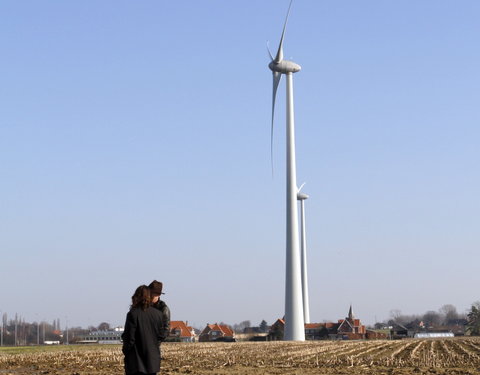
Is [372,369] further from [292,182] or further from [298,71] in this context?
[298,71]

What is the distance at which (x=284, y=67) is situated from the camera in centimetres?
9206

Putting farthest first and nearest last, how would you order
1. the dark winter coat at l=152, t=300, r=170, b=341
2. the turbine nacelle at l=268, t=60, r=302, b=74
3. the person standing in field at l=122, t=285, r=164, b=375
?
the turbine nacelle at l=268, t=60, r=302, b=74 < the dark winter coat at l=152, t=300, r=170, b=341 < the person standing in field at l=122, t=285, r=164, b=375

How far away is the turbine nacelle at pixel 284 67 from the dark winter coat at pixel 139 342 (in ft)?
275

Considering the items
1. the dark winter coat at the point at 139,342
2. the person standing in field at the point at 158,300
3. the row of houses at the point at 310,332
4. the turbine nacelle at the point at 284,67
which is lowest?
the row of houses at the point at 310,332

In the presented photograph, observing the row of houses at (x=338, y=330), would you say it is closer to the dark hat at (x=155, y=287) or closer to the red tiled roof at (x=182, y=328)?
the red tiled roof at (x=182, y=328)

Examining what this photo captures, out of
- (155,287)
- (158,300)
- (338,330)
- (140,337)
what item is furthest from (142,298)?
(338,330)

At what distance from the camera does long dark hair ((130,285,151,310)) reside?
995 centimetres

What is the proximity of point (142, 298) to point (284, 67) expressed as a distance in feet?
276

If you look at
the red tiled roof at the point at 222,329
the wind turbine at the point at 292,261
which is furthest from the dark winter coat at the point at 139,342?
the red tiled roof at the point at 222,329

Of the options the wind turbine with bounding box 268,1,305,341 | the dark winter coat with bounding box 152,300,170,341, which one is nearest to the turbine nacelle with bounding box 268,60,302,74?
the wind turbine with bounding box 268,1,305,341

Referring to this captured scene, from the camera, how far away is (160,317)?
10.4m

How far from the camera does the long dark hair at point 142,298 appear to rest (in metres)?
9.95

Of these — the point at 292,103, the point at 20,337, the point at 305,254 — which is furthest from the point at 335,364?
the point at 20,337

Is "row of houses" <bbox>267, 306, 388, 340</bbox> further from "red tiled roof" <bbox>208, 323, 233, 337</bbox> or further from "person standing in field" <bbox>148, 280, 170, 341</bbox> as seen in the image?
"person standing in field" <bbox>148, 280, 170, 341</bbox>
